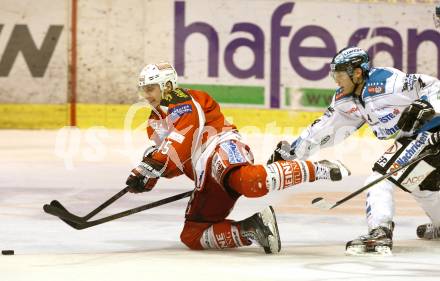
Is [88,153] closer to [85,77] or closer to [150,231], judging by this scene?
[85,77]

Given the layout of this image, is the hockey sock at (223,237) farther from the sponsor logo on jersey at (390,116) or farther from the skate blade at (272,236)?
the sponsor logo on jersey at (390,116)

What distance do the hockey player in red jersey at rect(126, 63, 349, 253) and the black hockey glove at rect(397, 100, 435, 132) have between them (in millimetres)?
417

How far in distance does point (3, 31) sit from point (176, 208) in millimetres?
5507

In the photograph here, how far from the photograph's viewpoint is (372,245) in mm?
5512

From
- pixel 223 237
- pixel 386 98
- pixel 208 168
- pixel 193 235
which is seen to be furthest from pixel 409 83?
pixel 193 235

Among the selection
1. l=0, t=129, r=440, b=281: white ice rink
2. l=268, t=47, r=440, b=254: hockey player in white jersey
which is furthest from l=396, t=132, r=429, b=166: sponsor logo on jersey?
l=0, t=129, r=440, b=281: white ice rink

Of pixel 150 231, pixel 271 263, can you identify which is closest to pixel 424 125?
pixel 271 263

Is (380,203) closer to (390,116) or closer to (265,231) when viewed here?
(390,116)

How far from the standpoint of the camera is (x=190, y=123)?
5.63 meters

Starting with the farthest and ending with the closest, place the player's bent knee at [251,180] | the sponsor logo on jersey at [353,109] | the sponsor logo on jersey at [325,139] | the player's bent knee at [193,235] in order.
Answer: the sponsor logo on jersey at [325,139] < the sponsor logo on jersey at [353,109] < the player's bent knee at [193,235] < the player's bent knee at [251,180]

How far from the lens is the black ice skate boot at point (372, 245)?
5504 millimetres

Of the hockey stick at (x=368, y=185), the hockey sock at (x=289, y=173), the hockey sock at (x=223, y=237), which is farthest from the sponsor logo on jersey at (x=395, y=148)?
the hockey sock at (x=223, y=237)

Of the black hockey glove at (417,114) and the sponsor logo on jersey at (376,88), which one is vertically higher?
the sponsor logo on jersey at (376,88)

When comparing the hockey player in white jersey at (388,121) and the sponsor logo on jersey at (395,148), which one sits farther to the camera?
the sponsor logo on jersey at (395,148)
